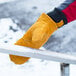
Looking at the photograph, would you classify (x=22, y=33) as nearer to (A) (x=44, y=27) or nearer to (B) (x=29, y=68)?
(B) (x=29, y=68)

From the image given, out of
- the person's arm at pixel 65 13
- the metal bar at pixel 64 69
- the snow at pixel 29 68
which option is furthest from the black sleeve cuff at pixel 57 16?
the snow at pixel 29 68

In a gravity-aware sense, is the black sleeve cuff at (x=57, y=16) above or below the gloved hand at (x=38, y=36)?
above

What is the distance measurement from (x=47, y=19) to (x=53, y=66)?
506 millimetres

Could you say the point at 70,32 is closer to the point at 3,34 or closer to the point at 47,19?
the point at 3,34

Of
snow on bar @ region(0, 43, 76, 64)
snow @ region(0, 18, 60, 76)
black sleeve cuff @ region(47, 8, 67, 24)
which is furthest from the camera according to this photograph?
snow @ region(0, 18, 60, 76)

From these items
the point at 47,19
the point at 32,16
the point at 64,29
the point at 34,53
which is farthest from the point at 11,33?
the point at 34,53

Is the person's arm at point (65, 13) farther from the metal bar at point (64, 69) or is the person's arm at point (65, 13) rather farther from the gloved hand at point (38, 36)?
the metal bar at point (64, 69)

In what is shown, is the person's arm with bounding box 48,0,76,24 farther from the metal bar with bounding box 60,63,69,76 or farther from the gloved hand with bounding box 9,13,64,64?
the metal bar with bounding box 60,63,69,76

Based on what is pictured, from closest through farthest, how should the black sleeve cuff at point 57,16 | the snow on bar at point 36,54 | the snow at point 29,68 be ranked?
the snow on bar at point 36,54 < the black sleeve cuff at point 57,16 < the snow at point 29,68

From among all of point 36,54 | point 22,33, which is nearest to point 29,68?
point 22,33

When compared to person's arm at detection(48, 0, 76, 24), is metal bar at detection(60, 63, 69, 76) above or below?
below

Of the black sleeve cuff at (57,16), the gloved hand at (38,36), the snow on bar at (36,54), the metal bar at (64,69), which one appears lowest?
the metal bar at (64,69)

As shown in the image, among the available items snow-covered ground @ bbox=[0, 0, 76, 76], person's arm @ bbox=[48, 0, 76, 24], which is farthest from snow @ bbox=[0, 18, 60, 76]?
person's arm @ bbox=[48, 0, 76, 24]

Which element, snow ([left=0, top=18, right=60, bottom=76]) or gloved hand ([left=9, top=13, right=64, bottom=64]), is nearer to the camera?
gloved hand ([left=9, top=13, right=64, bottom=64])
